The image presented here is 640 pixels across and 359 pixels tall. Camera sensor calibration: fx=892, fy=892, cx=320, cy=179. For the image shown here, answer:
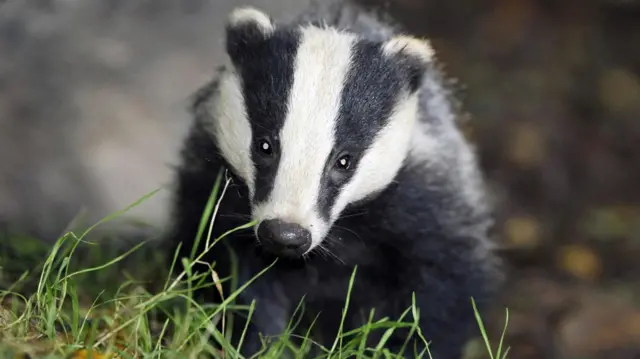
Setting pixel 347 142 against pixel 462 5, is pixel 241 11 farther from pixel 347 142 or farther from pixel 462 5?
pixel 462 5

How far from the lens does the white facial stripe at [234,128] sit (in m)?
2.05

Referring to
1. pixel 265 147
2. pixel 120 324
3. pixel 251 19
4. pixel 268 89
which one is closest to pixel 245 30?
pixel 251 19

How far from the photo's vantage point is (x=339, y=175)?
1.99 meters

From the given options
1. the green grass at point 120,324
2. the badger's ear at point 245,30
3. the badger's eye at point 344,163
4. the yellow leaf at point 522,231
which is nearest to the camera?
the green grass at point 120,324

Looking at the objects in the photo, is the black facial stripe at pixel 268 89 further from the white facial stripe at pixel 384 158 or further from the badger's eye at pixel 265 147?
the white facial stripe at pixel 384 158

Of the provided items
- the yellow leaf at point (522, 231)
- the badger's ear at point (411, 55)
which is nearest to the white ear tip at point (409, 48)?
the badger's ear at point (411, 55)

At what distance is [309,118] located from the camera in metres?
1.92

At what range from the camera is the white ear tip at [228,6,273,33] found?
6.98 ft

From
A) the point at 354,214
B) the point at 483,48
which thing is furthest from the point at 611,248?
the point at 354,214

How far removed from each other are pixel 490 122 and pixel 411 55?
149 centimetres

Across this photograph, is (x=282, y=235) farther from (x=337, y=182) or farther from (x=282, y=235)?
(x=337, y=182)

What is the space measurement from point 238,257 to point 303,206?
1.56 ft

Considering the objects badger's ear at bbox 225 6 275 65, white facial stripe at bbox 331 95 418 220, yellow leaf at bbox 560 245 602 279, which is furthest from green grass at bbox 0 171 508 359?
yellow leaf at bbox 560 245 602 279

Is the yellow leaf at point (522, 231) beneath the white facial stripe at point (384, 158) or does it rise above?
beneath
